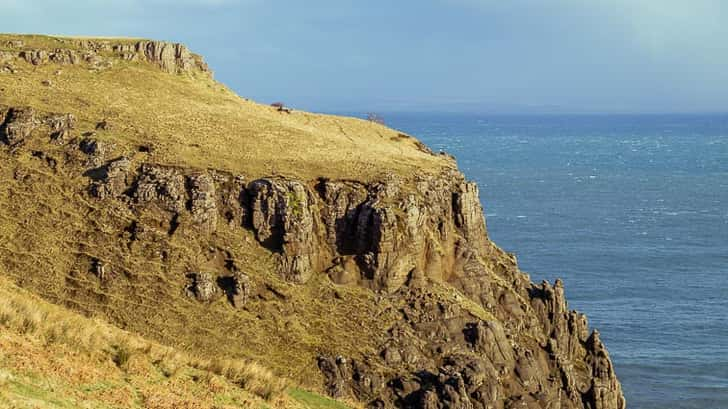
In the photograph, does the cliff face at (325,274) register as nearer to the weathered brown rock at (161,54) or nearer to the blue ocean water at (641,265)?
the weathered brown rock at (161,54)

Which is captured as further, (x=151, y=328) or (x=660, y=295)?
(x=660, y=295)

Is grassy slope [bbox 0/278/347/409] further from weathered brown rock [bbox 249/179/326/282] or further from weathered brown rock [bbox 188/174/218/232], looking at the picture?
weathered brown rock [bbox 188/174/218/232]

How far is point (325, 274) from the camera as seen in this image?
5434cm

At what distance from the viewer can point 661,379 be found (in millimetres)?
73500

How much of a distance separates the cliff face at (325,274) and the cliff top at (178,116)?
1.16 m

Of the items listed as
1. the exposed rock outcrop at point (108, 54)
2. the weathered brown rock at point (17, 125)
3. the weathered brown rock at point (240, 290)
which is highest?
the exposed rock outcrop at point (108, 54)

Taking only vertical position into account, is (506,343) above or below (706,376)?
above

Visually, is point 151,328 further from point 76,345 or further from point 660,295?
point 660,295

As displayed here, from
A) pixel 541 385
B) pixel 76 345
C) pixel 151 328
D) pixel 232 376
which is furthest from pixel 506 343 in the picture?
pixel 76 345

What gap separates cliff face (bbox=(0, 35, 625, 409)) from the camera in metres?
49.9

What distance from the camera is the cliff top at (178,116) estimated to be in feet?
193

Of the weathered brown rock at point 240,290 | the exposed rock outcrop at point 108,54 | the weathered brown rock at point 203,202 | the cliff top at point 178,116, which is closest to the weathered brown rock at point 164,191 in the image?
the weathered brown rock at point 203,202

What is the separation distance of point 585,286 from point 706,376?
23.3 meters

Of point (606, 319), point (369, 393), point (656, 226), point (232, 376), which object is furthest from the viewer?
point (656, 226)
